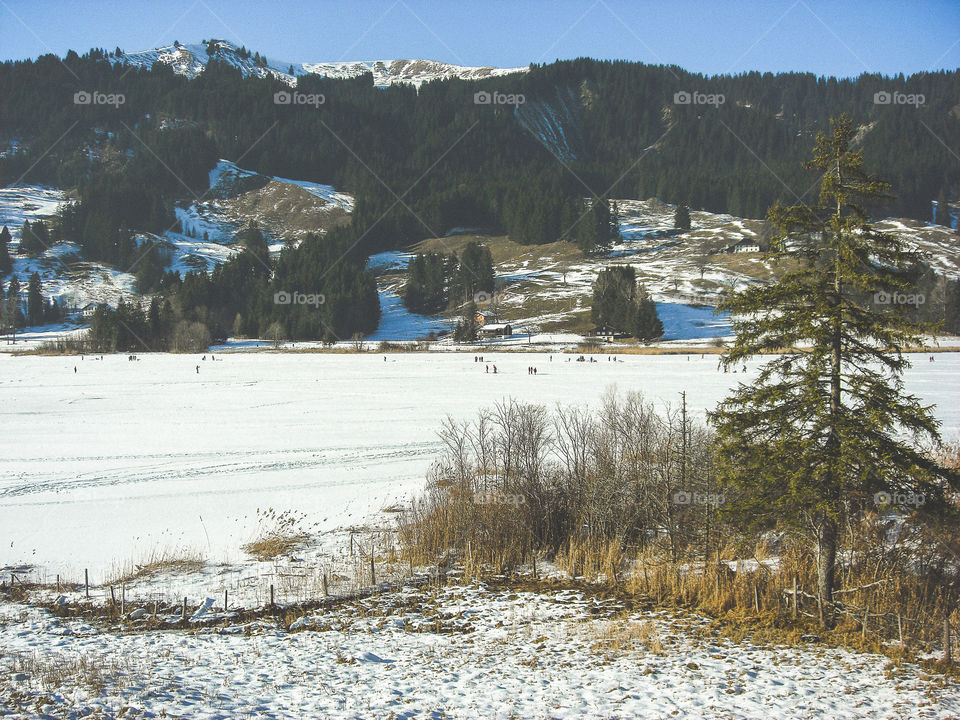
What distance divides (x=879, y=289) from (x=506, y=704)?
31.1 ft

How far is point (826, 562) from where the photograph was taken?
12.2 m

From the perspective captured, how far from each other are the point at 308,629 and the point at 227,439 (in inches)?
809

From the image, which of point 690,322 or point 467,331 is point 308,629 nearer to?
point 467,331

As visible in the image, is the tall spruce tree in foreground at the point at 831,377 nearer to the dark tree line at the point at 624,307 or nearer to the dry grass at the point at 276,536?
the dry grass at the point at 276,536

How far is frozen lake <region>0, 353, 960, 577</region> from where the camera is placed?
1936 centimetres

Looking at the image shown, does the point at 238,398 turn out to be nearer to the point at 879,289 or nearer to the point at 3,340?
the point at 879,289

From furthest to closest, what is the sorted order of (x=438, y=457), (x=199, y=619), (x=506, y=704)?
(x=438, y=457)
(x=199, y=619)
(x=506, y=704)

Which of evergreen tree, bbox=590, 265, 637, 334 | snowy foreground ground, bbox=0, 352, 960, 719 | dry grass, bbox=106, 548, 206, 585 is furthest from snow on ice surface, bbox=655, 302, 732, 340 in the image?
dry grass, bbox=106, 548, 206, 585

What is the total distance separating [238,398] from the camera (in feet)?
148

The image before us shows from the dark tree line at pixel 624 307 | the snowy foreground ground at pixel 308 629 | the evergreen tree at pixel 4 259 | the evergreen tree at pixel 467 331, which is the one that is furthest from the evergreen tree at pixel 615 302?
the evergreen tree at pixel 4 259

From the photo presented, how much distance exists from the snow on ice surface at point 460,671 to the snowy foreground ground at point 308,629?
4 cm

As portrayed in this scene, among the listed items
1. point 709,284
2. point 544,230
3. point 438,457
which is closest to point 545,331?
point 709,284

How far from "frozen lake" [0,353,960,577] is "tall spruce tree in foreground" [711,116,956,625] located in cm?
1300

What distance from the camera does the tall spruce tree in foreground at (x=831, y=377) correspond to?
35.6 feet
